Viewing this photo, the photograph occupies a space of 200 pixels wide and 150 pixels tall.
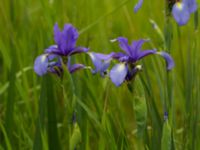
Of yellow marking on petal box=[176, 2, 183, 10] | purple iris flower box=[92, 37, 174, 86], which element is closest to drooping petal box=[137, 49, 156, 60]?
purple iris flower box=[92, 37, 174, 86]

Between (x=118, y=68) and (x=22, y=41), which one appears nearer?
(x=118, y=68)

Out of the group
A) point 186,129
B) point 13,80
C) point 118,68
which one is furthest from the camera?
point 13,80

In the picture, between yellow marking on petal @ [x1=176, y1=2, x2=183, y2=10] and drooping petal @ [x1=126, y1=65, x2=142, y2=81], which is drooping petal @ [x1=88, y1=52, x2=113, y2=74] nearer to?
drooping petal @ [x1=126, y1=65, x2=142, y2=81]

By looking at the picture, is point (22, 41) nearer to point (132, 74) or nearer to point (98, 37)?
point (98, 37)

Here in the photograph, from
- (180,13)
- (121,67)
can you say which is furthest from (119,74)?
(180,13)

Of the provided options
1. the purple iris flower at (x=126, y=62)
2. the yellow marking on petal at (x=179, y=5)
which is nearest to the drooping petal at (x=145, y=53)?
the purple iris flower at (x=126, y=62)

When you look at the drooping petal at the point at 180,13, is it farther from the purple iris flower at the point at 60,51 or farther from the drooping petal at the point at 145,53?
the purple iris flower at the point at 60,51

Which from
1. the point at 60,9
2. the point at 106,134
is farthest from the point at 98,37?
the point at 106,134

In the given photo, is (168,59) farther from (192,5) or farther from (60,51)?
(60,51)
